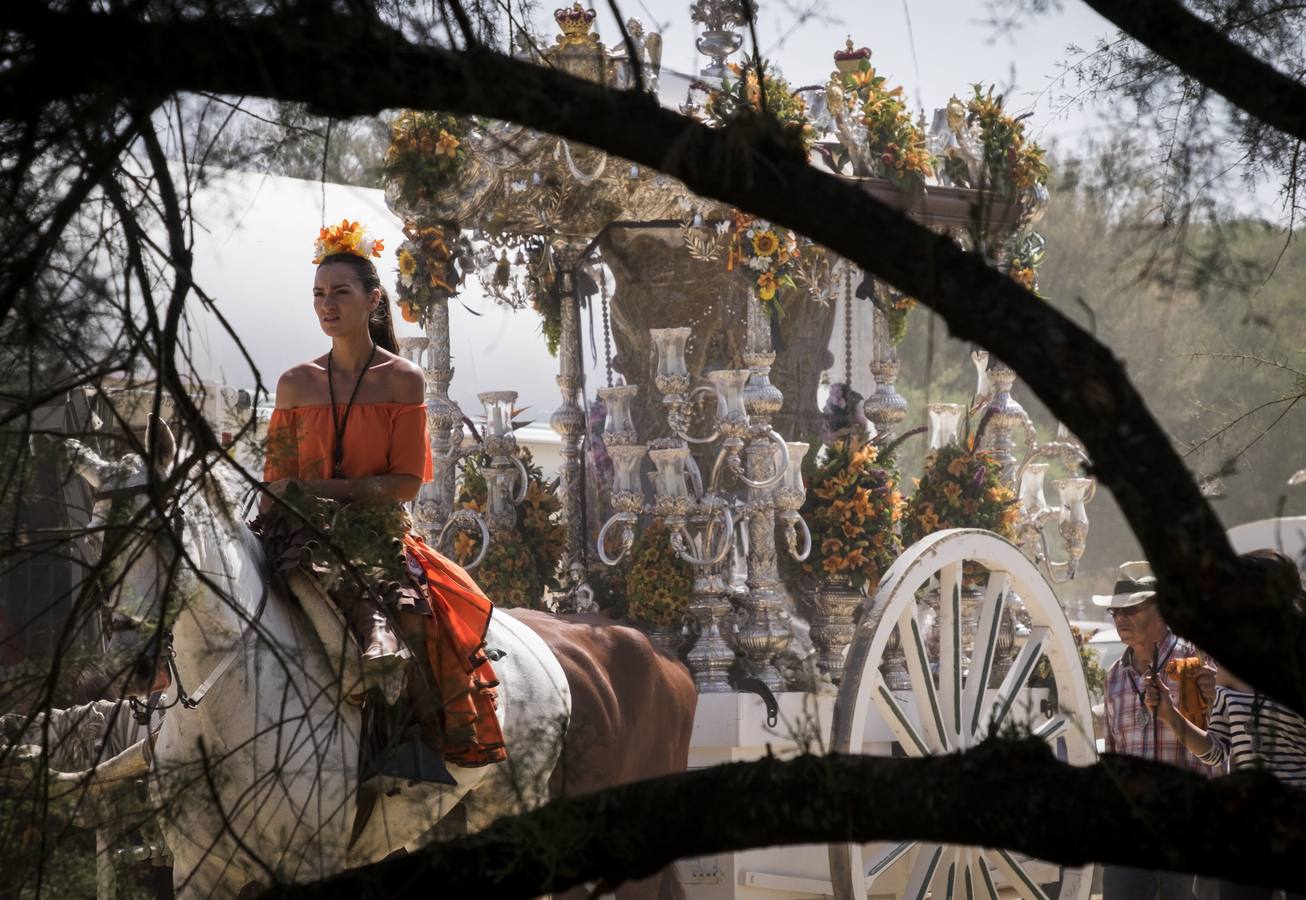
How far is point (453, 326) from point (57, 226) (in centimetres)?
1288

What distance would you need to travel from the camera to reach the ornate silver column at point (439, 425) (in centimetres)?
784

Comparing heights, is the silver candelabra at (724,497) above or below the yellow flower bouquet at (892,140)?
below

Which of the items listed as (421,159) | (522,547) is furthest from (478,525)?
(421,159)

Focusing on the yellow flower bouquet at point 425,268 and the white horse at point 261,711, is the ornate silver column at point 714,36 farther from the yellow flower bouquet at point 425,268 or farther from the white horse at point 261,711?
the white horse at point 261,711

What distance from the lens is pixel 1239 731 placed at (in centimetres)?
437

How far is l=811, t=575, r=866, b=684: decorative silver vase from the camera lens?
754cm

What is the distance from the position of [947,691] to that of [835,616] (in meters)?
0.98

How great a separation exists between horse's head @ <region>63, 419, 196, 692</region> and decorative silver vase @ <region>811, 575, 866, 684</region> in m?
3.62

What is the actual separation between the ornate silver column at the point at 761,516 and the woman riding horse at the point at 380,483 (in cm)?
220

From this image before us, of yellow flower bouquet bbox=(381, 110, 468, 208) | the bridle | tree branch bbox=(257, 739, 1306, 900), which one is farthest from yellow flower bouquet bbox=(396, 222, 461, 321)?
tree branch bbox=(257, 739, 1306, 900)

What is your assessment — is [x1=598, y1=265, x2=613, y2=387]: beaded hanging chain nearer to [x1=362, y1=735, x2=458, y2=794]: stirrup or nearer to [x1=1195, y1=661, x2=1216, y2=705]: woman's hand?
[x1=1195, y1=661, x2=1216, y2=705]: woman's hand

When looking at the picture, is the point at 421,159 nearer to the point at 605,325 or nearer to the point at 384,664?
the point at 605,325

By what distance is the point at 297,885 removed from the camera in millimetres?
2229

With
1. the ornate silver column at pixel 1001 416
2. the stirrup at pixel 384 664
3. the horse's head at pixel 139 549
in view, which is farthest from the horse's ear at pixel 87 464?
the ornate silver column at pixel 1001 416
